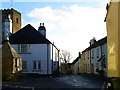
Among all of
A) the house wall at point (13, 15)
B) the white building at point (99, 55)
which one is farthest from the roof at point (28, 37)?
the house wall at point (13, 15)

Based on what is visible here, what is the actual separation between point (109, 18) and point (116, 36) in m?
1.02

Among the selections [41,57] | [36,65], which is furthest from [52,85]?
[36,65]

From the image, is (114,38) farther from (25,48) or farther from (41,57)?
(25,48)

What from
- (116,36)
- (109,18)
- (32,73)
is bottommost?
(32,73)

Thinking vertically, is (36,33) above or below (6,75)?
above

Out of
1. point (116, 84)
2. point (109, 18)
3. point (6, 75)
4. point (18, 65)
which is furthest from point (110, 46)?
point (18, 65)

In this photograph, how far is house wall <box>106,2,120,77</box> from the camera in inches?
270

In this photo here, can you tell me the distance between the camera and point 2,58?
36469mm

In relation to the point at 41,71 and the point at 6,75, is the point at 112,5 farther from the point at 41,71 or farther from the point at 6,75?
the point at 41,71

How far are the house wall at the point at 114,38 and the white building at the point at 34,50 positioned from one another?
42.3 meters

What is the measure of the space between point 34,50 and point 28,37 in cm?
260

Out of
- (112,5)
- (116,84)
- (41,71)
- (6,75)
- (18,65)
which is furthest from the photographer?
(41,71)

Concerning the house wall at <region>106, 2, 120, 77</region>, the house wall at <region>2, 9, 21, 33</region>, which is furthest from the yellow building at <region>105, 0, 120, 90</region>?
the house wall at <region>2, 9, 21, 33</region>

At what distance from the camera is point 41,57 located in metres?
50.7
